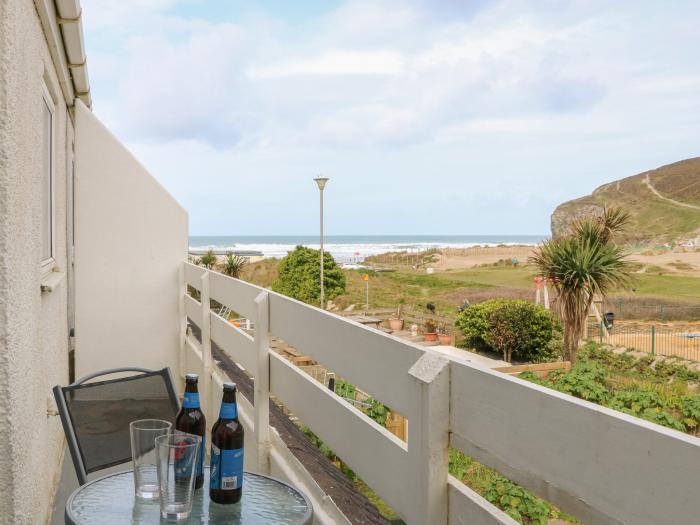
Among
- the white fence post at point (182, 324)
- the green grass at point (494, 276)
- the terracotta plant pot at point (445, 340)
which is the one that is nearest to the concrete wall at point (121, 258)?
the white fence post at point (182, 324)

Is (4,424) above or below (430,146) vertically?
below

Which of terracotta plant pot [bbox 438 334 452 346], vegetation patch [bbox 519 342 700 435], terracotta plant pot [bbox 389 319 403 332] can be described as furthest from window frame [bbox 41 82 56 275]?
terracotta plant pot [bbox 389 319 403 332]

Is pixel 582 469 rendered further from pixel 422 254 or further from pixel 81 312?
pixel 422 254

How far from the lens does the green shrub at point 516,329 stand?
1599 cm

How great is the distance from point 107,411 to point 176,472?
3.71 feet

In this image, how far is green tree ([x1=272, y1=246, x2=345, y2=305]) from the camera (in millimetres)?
20859

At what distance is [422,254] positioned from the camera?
65.1 m

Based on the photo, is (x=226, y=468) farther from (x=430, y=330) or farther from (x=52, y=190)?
(x=430, y=330)

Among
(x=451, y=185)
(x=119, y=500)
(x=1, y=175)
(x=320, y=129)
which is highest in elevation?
(x=320, y=129)

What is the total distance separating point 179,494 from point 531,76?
95.0m

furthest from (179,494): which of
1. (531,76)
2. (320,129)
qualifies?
(320,129)

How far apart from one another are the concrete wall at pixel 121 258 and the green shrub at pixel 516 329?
37.8ft

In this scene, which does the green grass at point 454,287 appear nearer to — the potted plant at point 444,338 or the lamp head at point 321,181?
the potted plant at point 444,338

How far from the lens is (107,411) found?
2.52 metres
